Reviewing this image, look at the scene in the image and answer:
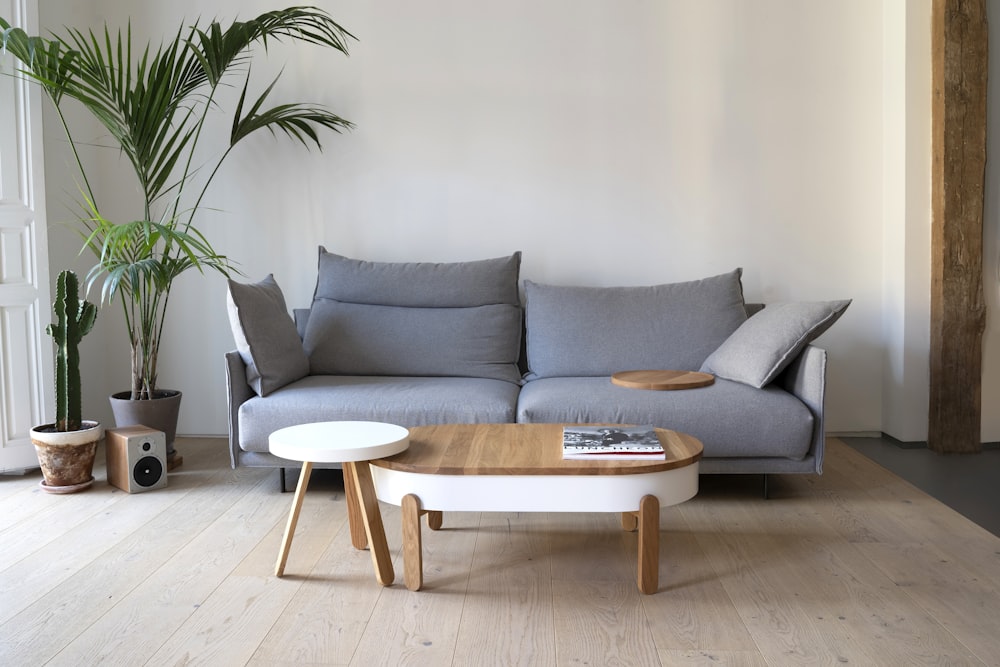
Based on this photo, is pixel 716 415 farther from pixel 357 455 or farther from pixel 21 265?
pixel 21 265

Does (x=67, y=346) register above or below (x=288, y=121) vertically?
below

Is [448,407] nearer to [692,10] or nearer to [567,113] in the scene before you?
[567,113]

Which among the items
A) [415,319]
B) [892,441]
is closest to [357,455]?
[415,319]

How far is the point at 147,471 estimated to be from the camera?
334 cm

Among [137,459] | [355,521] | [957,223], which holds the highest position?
[957,223]

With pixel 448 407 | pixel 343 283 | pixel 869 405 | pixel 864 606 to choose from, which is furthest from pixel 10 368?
pixel 869 405

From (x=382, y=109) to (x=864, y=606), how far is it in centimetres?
309

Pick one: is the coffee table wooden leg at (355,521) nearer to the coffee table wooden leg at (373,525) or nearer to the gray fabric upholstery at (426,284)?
the coffee table wooden leg at (373,525)

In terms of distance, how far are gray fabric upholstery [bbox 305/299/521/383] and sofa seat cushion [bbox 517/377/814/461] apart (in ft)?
2.07

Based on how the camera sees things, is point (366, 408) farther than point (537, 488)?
Yes

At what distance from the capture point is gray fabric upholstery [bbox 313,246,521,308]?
383 cm

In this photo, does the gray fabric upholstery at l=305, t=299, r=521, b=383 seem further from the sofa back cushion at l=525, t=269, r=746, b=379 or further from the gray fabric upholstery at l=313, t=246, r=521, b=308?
the sofa back cushion at l=525, t=269, r=746, b=379

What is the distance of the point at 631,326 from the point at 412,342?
0.97 metres

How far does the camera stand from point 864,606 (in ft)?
7.09
